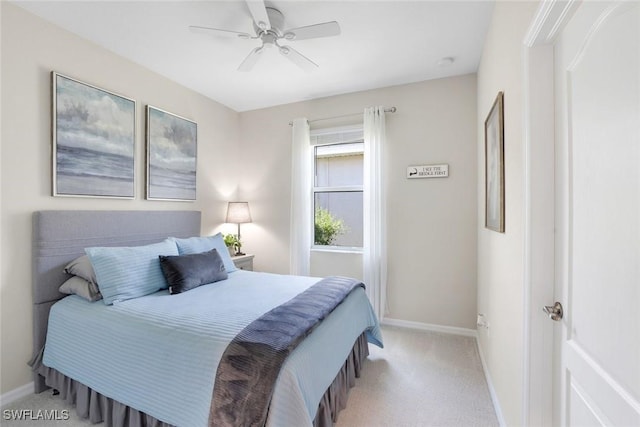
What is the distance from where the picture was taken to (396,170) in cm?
324

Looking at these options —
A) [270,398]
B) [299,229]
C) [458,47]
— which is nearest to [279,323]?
[270,398]

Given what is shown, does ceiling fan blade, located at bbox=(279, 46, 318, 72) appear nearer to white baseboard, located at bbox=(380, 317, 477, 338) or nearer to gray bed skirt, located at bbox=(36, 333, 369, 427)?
gray bed skirt, located at bbox=(36, 333, 369, 427)

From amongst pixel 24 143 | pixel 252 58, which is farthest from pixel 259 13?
pixel 24 143

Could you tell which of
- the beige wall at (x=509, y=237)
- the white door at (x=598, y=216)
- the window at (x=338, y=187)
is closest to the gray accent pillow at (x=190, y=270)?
the window at (x=338, y=187)

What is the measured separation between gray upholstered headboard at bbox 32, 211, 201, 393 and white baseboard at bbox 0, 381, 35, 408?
48 millimetres

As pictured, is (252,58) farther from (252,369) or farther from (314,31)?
(252,369)

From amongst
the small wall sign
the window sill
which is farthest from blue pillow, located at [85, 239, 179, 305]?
the small wall sign

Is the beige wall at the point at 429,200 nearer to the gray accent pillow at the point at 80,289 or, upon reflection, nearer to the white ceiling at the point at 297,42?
the white ceiling at the point at 297,42

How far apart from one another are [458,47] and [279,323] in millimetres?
2655

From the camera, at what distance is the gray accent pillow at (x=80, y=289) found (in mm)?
1953

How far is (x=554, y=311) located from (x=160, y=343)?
1.84 metres

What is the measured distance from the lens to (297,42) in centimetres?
243

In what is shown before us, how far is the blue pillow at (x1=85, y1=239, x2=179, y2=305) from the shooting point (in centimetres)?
193

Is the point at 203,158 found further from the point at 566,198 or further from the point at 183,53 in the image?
the point at 566,198
